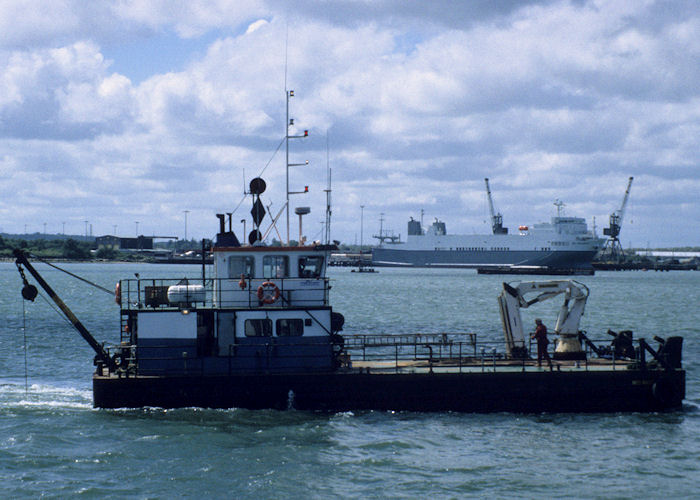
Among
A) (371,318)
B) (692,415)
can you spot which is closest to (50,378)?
(692,415)

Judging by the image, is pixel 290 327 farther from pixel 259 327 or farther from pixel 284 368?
pixel 284 368

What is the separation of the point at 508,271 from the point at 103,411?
15820 centimetres

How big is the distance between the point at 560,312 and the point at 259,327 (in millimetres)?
9815

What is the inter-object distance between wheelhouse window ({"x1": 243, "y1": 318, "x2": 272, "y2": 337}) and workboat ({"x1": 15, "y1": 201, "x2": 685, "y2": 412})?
28mm

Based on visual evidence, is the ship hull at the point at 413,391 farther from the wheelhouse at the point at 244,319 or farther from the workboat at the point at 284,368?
the wheelhouse at the point at 244,319

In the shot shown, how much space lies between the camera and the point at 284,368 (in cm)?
2220

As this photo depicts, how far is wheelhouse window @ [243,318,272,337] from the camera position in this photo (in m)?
22.3

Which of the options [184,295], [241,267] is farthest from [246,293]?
[184,295]

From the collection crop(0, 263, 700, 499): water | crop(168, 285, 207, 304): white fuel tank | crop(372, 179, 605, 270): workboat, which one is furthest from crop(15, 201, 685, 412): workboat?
crop(372, 179, 605, 270): workboat

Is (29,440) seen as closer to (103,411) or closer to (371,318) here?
(103,411)

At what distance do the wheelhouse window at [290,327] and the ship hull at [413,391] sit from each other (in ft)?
4.01

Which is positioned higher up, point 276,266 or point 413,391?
point 276,266

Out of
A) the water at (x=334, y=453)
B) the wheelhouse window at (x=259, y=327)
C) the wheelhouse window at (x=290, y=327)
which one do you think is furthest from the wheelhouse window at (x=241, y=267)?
the water at (x=334, y=453)

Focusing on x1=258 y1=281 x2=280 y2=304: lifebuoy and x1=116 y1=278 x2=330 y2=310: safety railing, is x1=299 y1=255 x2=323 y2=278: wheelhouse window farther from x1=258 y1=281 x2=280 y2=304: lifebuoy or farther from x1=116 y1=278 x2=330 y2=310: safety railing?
x1=258 y1=281 x2=280 y2=304: lifebuoy
